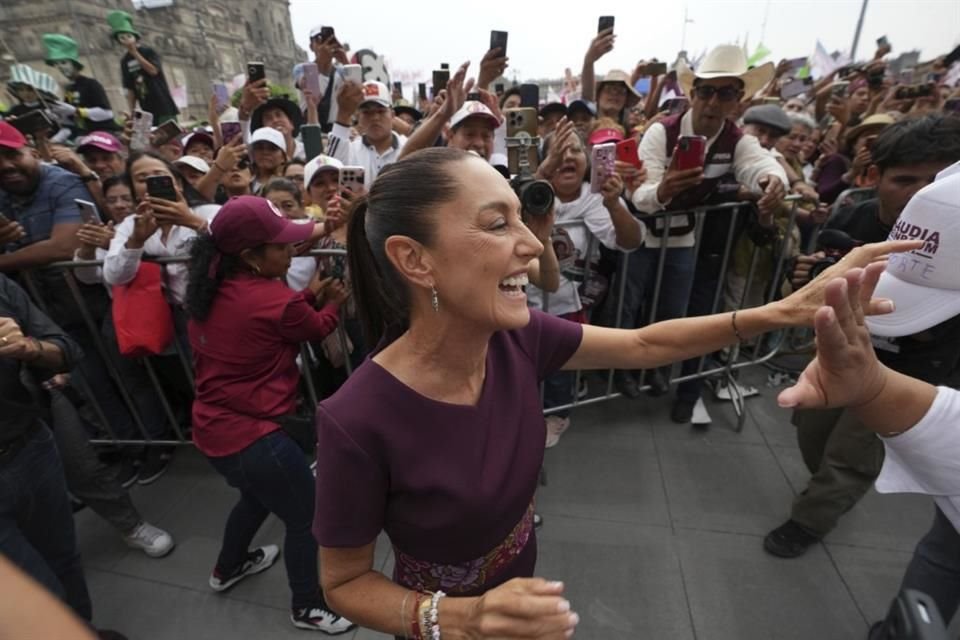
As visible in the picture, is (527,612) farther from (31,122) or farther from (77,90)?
(77,90)

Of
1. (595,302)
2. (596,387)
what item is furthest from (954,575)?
(596,387)

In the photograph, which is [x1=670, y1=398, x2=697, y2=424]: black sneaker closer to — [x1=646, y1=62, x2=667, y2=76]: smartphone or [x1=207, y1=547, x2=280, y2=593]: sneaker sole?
[x1=207, y1=547, x2=280, y2=593]: sneaker sole

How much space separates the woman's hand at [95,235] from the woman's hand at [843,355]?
3684 mm

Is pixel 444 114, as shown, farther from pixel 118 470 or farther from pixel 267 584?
pixel 118 470

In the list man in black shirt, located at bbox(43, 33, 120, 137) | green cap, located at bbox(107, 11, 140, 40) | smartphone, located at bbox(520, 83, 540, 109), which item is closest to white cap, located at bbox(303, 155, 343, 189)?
smartphone, located at bbox(520, 83, 540, 109)

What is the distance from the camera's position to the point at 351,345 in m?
3.31

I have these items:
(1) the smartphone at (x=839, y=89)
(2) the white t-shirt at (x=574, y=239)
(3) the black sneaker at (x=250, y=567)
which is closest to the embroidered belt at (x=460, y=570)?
(3) the black sneaker at (x=250, y=567)

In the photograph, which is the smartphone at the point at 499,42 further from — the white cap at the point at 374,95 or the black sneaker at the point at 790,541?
the black sneaker at the point at 790,541

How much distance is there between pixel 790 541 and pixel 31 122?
6.26 m

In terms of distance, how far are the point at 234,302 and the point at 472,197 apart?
4.70 feet

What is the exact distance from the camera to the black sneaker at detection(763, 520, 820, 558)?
105 inches

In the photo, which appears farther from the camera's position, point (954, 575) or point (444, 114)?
point (444, 114)

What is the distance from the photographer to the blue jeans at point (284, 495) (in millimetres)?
2199

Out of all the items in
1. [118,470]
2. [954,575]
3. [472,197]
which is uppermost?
[472,197]
